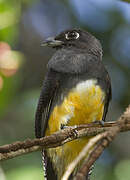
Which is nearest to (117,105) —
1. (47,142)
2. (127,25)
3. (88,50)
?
(127,25)

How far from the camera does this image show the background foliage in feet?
15.6

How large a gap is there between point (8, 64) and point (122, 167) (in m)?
2.23

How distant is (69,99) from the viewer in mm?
4172

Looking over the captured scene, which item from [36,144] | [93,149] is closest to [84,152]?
[93,149]

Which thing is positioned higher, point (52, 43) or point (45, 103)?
point (52, 43)

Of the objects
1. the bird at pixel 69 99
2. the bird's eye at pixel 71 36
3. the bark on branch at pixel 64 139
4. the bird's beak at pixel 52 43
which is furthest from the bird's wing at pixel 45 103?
the bark on branch at pixel 64 139

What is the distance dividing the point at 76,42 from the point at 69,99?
984mm

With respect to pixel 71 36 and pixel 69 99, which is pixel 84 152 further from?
pixel 71 36

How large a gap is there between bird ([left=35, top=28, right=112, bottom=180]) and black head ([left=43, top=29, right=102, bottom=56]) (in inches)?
7.0

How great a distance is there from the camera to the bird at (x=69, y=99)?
4.15 meters

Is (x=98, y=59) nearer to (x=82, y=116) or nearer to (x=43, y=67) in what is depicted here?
(x=82, y=116)

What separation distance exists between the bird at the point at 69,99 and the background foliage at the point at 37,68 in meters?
0.33

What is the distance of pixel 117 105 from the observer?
7375 mm

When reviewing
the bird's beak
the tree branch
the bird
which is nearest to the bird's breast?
the bird
